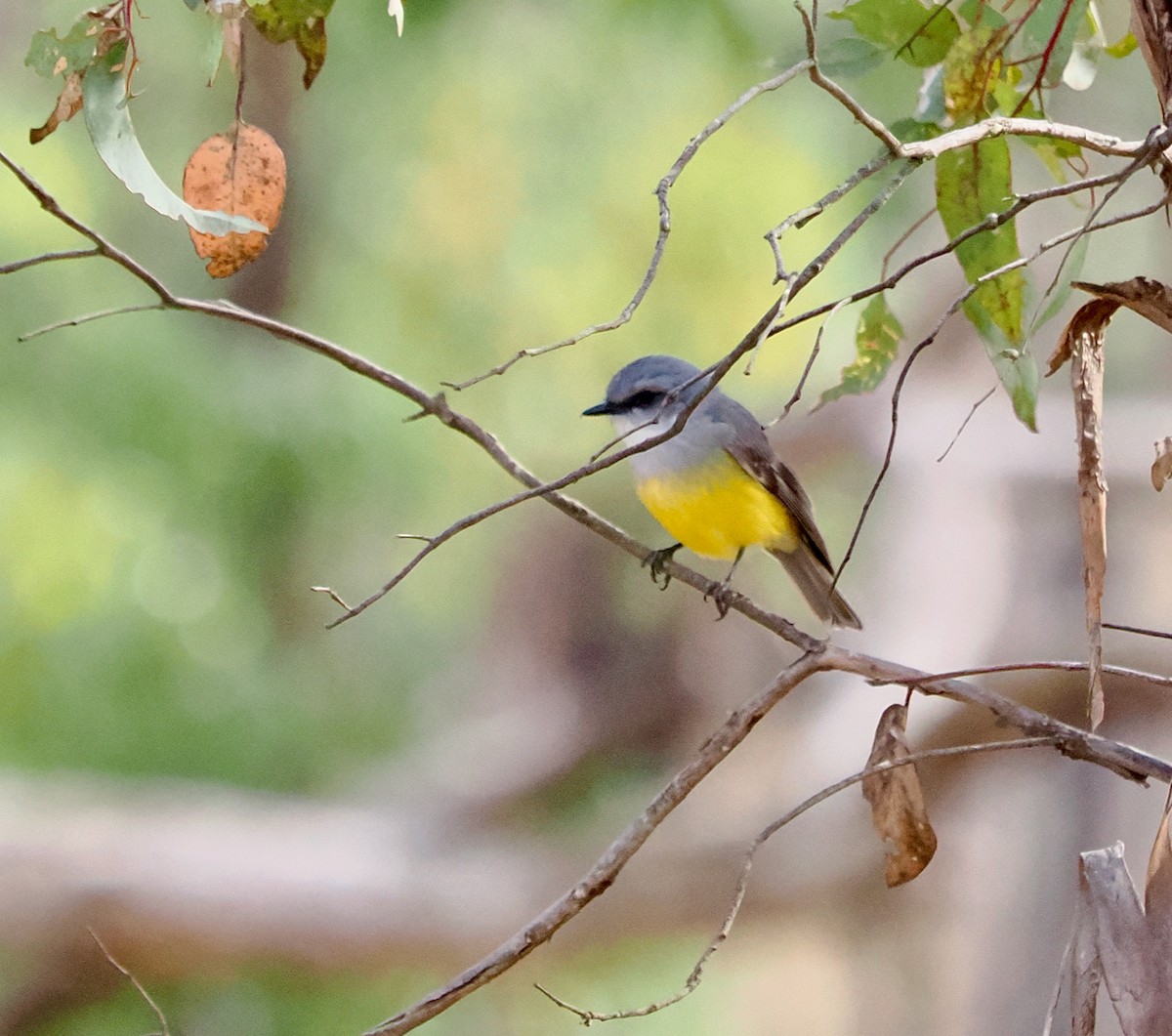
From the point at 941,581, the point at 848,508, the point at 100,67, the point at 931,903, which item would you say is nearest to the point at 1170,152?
the point at 100,67

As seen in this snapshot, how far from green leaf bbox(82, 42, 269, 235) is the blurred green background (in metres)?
1.82

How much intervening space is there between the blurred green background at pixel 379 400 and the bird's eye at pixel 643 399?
3.73 ft

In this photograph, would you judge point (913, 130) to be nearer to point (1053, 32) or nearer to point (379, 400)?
point (1053, 32)

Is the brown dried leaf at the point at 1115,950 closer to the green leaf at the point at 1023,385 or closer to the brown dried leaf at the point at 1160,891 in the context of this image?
the brown dried leaf at the point at 1160,891

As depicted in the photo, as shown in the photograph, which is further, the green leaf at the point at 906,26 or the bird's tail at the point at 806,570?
the bird's tail at the point at 806,570

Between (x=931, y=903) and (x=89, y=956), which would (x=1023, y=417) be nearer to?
(x=89, y=956)

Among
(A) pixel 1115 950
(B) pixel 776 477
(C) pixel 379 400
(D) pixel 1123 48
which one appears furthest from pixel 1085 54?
(C) pixel 379 400

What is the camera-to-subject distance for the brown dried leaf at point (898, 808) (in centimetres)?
58

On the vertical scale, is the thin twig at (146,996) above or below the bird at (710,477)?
below

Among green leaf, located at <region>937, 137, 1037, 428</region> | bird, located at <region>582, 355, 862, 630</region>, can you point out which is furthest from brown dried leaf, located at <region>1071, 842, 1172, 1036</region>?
bird, located at <region>582, 355, 862, 630</region>

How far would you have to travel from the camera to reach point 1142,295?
1.85ft

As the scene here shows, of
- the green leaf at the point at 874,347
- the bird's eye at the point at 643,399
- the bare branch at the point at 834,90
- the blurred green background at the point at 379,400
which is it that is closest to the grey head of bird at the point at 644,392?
the bird's eye at the point at 643,399

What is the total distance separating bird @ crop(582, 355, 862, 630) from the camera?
4.20ft

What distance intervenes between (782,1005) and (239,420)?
209cm
